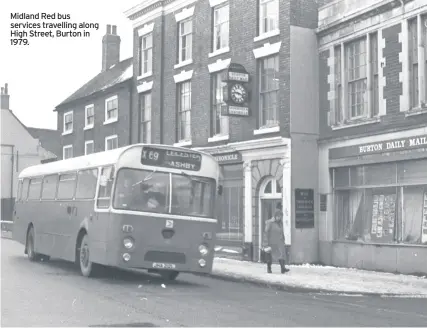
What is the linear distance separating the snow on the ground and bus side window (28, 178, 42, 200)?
Answer: 5.72 metres

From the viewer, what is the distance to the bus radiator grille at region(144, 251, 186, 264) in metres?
14.3

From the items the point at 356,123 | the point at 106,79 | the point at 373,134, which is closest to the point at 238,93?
the point at 356,123

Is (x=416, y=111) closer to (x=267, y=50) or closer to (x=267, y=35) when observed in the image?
(x=267, y=50)

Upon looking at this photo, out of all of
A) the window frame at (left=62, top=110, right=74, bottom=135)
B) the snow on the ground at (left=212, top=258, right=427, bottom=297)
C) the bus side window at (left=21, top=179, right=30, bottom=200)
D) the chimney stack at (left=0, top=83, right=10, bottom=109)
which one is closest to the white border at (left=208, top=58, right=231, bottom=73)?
the snow on the ground at (left=212, top=258, right=427, bottom=297)

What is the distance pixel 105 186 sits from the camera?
14.9m

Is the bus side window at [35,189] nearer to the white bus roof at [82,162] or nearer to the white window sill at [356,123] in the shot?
the white bus roof at [82,162]

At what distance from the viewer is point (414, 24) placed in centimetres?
1808

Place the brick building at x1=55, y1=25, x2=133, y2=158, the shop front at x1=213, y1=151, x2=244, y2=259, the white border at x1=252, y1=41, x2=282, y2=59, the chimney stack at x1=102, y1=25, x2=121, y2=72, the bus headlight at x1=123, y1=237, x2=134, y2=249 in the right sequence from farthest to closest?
the chimney stack at x1=102, y1=25, x2=121, y2=72
the brick building at x1=55, y1=25, x2=133, y2=158
the shop front at x1=213, y1=151, x2=244, y2=259
the white border at x1=252, y1=41, x2=282, y2=59
the bus headlight at x1=123, y1=237, x2=134, y2=249

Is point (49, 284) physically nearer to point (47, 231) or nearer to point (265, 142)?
point (47, 231)

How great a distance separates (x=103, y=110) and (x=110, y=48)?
6669 millimetres

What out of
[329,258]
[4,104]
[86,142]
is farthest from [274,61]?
[4,104]

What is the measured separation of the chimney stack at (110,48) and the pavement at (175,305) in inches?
955

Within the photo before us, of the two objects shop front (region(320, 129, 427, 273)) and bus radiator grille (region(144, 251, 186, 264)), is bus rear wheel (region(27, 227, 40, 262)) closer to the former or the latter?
bus radiator grille (region(144, 251, 186, 264))

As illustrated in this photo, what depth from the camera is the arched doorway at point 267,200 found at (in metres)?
22.0
